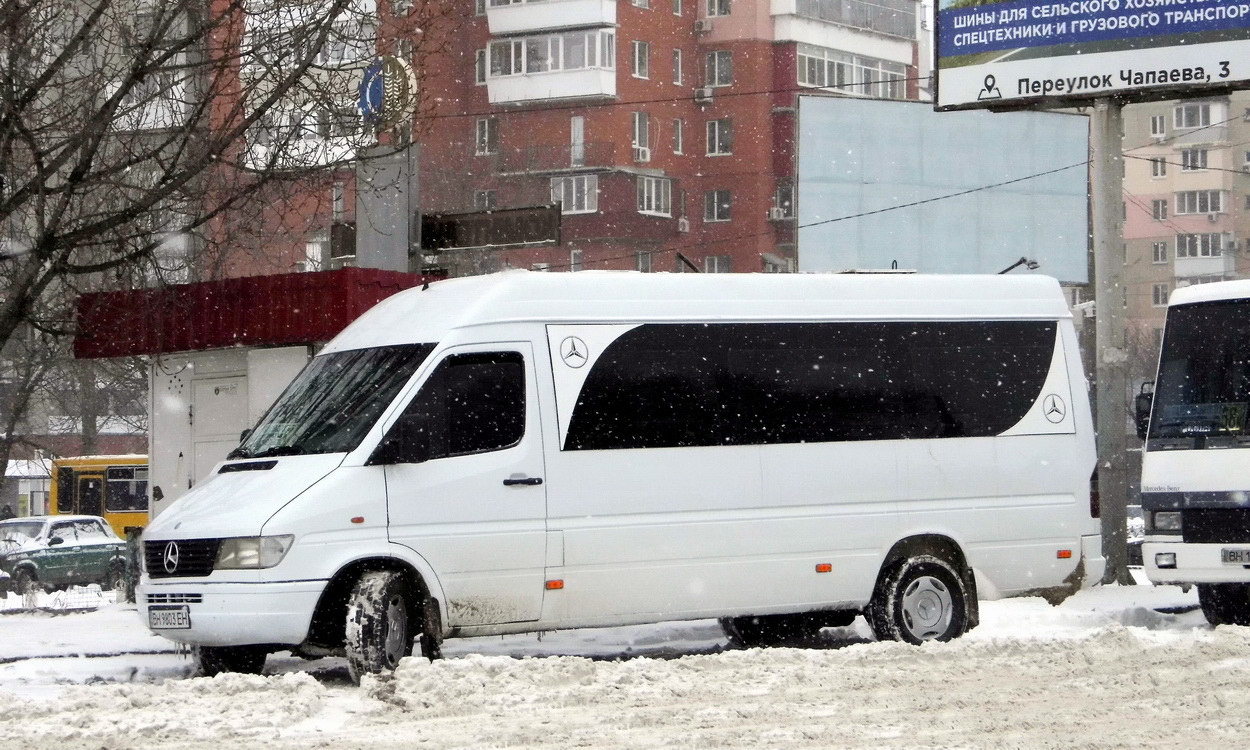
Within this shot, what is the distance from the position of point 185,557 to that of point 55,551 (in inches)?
993

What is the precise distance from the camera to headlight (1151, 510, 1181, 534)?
14.4 m

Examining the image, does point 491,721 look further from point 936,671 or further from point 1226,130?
point 1226,130

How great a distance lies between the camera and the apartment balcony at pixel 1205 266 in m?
94.2

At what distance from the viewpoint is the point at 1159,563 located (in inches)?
566

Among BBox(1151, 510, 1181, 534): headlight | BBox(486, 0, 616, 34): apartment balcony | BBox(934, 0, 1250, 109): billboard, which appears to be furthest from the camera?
BBox(486, 0, 616, 34): apartment balcony

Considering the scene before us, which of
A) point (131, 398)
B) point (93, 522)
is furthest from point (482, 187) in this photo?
point (93, 522)

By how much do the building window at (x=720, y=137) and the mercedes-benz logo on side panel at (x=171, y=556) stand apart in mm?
58051

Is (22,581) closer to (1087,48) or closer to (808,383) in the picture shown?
(1087,48)

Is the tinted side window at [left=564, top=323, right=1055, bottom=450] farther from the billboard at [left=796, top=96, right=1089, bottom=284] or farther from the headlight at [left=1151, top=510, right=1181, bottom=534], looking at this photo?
the billboard at [left=796, top=96, right=1089, bottom=284]

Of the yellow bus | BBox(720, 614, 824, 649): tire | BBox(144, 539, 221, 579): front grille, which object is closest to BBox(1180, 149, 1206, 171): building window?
the yellow bus

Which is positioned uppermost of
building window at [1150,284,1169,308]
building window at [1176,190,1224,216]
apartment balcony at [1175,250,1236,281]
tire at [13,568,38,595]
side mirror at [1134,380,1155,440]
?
building window at [1176,190,1224,216]

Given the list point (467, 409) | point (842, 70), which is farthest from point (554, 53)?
point (467, 409)

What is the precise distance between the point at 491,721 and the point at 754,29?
6084 cm

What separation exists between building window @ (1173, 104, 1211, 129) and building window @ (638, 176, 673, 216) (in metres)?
42.3
